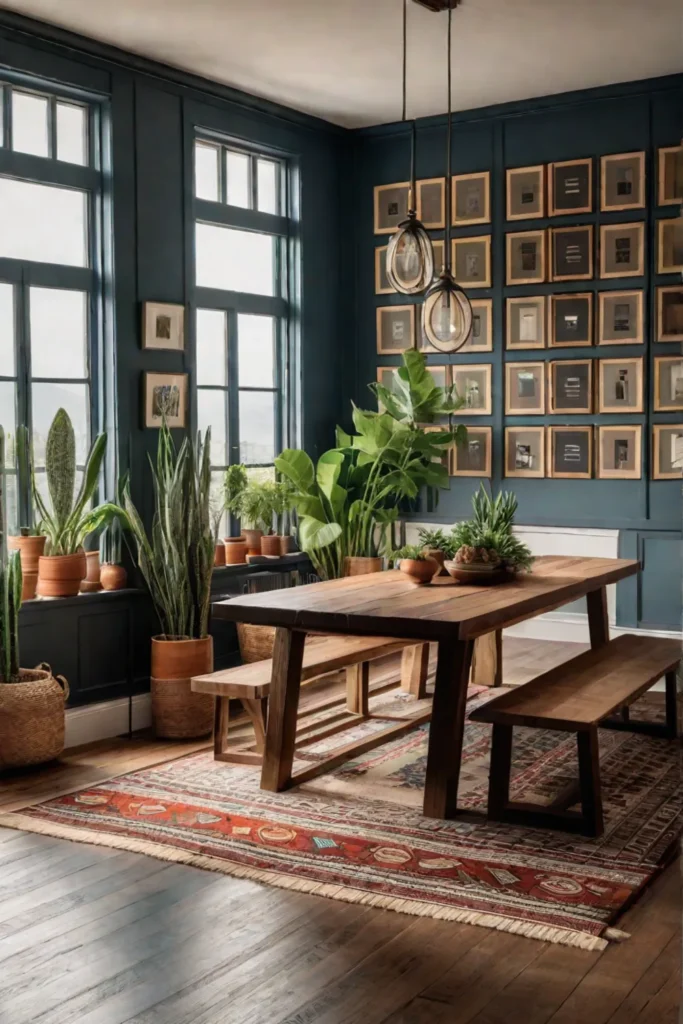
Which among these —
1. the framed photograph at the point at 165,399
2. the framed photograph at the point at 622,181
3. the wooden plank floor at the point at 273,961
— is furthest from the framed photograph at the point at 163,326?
the wooden plank floor at the point at 273,961

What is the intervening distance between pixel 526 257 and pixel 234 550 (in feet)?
8.10

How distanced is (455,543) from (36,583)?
74.8 inches

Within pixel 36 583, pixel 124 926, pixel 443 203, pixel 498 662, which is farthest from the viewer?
pixel 443 203

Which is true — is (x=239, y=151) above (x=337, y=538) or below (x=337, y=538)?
above

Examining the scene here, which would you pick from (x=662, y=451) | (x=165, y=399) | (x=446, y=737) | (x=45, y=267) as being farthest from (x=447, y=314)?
(x=662, y=451)

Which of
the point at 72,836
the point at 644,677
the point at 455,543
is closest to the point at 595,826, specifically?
the point at 644,677

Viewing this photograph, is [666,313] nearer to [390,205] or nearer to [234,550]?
[390,205]

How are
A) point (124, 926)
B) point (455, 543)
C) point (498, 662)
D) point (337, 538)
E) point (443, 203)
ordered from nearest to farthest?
point (124, 926) → point (455, 543) → point (498, 662) → point (337, 538) → point (443, 203)

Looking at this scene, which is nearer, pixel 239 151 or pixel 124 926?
pixel 124 926

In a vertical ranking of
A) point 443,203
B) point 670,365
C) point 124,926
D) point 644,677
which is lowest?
point 124,926

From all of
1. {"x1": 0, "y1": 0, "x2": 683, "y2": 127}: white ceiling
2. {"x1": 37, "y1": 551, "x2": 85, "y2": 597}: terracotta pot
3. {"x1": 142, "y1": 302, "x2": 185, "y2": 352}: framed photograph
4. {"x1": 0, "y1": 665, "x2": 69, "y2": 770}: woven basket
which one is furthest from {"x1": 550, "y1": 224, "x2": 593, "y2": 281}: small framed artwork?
{"x1": 0, "y1": 665, "x2": 69, "y2": 770}: woven basket

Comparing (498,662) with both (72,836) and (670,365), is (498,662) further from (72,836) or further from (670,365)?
(72,836)

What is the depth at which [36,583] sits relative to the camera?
532 cm

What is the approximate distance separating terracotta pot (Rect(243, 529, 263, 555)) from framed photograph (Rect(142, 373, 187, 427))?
0.79m
